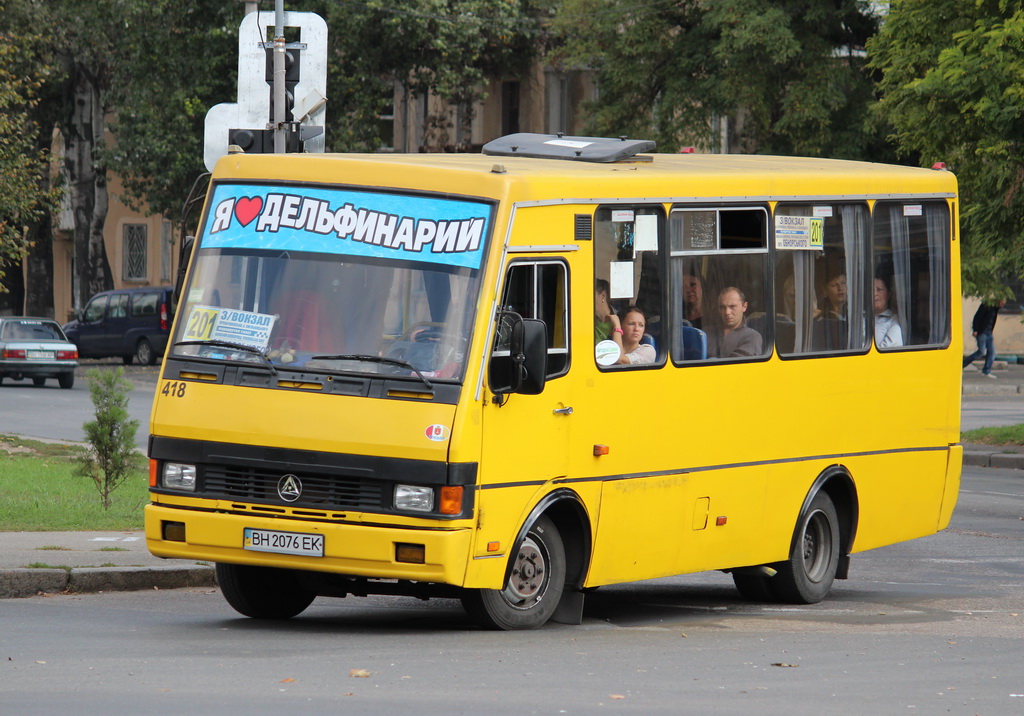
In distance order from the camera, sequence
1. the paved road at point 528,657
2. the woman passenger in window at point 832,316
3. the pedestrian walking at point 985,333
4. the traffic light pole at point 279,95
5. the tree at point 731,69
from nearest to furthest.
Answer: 1. the paved road at point 528,657
2. the woman passenger in window at point 832,316
3. the traffic light pole at point 279,95
4. the tree at point 731,69
5. the pedestrian walking at point 985,333

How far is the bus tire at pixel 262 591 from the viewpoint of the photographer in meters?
10.1

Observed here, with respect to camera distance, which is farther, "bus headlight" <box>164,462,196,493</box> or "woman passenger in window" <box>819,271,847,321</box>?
"woman passenger in window" <box>819,271,847,321</box>

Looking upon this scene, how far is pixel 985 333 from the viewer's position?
124 feet

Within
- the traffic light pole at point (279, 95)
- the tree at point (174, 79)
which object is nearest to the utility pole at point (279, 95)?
the traffic light pole at point (279, 95)

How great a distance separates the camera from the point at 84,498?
54.3 feet

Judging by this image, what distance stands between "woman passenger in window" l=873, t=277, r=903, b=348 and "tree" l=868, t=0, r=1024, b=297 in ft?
30.7

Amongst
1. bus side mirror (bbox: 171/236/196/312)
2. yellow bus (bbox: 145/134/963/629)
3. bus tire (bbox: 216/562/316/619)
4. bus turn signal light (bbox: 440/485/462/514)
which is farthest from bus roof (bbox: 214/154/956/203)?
bus tire (bbox: 216/562/316/619)

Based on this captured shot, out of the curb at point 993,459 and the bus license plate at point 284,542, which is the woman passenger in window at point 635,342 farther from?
the curb at point 993,459

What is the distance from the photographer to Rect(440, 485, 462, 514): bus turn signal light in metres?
9.05

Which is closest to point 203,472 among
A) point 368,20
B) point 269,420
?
point 269,420

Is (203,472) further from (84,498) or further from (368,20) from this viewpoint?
(368,20)

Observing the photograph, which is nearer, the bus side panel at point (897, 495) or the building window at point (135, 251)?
the bus side panel at point (897, 495)

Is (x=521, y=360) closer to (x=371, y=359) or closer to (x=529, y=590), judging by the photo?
(x=371, y=359)

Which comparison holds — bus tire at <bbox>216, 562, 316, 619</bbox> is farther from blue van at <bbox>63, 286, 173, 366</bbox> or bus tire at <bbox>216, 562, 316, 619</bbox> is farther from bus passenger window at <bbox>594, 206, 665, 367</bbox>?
blue van at <bbox>63, 286, 173, 366</bbox>
